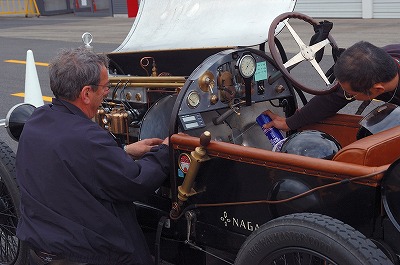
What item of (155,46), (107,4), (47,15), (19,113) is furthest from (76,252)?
(47,15)

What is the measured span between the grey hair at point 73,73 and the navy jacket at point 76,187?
0.07m

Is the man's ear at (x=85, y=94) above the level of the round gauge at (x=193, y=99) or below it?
above

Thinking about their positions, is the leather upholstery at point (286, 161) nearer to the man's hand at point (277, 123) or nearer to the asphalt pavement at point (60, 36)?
the man's hand at point (277, 123)

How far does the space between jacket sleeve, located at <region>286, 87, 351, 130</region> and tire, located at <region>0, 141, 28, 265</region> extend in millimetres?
1505

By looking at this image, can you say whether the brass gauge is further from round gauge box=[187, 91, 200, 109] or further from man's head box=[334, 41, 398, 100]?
man's head box=[334, 41, 398, 100]

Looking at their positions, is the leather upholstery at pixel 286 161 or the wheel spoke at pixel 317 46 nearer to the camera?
the leather upholstery at pixel 286 161

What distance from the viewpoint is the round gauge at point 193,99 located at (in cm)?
298

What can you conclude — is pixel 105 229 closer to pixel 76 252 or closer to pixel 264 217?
pixel 76 252

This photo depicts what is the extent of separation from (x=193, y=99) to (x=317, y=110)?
0.80 m

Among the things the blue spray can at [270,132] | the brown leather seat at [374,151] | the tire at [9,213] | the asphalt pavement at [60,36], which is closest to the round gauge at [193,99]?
the blue spray can at [270,132]

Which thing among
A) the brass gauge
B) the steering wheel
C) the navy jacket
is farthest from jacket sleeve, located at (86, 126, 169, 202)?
the steering wheel

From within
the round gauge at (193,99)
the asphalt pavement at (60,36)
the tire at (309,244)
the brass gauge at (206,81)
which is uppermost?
the brass gauge at (206,81)

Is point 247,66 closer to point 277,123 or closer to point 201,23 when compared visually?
point 277,123

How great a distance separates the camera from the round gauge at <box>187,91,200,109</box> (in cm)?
298
